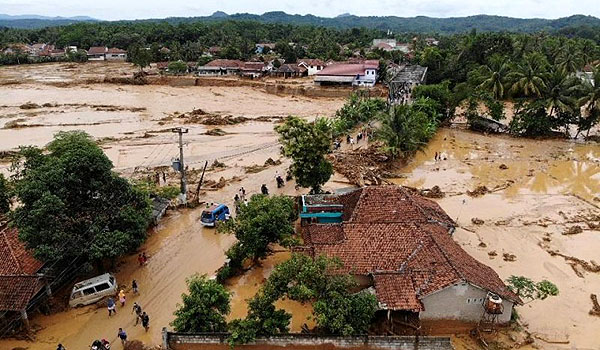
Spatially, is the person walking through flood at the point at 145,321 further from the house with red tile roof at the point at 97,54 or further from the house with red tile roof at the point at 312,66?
the house with red tile roof at the point at 97,54

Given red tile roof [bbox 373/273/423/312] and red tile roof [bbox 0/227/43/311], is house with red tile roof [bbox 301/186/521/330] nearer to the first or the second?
red tile roof [bbox 373/273/423/312]

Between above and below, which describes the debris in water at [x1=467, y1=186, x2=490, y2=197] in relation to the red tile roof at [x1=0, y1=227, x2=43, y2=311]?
below

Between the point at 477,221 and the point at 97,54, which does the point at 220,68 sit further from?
the point at 477,221

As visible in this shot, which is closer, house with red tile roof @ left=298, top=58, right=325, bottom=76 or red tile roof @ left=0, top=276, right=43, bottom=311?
red tile roof @ left=0, top=276, right=43, bottom=311

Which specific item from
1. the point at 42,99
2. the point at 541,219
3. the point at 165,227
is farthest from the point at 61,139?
the point at 42,99

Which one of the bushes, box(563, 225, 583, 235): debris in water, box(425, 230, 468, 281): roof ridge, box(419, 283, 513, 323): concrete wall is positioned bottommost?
box(563, 225, 583, 235): debris in water

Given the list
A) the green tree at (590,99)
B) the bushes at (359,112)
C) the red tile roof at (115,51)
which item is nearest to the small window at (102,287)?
the bushes at (359,112)

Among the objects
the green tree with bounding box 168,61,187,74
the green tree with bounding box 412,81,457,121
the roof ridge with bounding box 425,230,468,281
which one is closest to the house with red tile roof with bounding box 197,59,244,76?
the green tree with bounding box 168,61,187,74

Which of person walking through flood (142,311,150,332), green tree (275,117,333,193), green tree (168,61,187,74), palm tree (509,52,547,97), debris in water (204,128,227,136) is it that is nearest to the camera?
person walking through flood (142,311,150,332)
